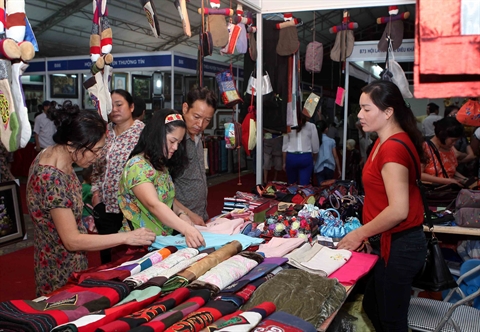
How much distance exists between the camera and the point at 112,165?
10.5 feet

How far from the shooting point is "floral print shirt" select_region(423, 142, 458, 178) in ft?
13.8

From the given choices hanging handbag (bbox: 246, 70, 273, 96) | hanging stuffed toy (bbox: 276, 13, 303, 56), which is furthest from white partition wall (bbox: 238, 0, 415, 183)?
hanging stuffed toy (bbox: 276, 13, 303, 56)

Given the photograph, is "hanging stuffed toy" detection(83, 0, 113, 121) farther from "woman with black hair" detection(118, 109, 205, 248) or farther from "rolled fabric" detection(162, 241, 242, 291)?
"rolled fabric" detection(162, 241, 242, 291)

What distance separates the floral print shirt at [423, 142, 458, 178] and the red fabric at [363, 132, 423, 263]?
2234mm

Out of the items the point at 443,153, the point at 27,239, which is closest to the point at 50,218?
the point at 443,153

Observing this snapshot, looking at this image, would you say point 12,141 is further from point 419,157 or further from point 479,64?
point 419,157

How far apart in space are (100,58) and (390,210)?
5.96 feet

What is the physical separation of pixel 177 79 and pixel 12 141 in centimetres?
892

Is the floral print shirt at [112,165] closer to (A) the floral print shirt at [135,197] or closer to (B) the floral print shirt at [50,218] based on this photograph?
(A) the floral print shirt at [135,197]

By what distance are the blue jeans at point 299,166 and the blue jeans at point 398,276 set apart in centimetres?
418

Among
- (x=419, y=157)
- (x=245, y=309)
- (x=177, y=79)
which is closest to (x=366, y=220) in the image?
(x=419, y=157)

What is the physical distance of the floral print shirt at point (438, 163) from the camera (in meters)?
4.21

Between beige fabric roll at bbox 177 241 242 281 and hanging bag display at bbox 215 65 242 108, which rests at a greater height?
hanging bag display at bbox 215 65 242 108

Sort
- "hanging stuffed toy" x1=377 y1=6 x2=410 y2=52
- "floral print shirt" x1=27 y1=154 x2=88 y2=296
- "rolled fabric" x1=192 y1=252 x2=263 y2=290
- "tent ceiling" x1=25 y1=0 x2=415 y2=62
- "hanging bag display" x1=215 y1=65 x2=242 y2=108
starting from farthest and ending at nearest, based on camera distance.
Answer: "tent ceiling" x1=25 y1=0 x2=415 y2=62, "hanging stuffed toy" x1=377 y1=6 x2=410 y2=52, "hanging bag display" x1=215 y1=65 x2=242 y2=108, "floral print shirt" x1=27 y1=154 x2=88 y2=296, "rolled fabric" x1=192 y1=252 x2=263 y2=290
